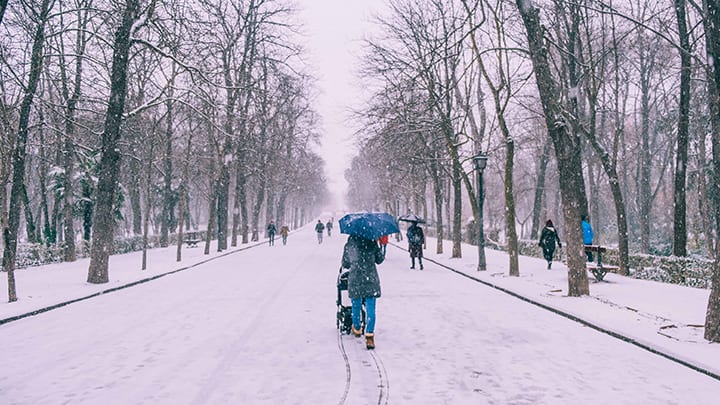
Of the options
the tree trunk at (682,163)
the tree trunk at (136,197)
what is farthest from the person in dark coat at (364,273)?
the tree trunk at (136,197)

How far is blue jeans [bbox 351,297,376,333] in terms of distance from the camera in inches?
295

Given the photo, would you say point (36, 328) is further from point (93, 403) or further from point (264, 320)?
point (93, 403)

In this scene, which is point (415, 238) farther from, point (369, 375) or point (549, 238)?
point (369, 375)

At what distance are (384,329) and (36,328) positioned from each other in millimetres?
5781

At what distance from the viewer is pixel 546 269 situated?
19.4 meters

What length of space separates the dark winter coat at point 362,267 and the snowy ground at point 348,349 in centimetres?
77

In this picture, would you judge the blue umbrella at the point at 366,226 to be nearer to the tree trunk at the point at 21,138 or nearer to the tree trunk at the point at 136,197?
the tree trunk at the point at 21,138

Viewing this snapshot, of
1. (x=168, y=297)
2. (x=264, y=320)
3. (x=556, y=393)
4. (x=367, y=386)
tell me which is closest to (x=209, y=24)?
(x=168, y=297)

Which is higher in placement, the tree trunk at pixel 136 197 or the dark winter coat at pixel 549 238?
the tree trunk at pixel 136 197

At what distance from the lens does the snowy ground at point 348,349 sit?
5.48 m

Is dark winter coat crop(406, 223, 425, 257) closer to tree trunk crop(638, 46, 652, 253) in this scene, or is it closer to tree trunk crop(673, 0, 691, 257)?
tree trunk crop(673, 0, 691, 257)

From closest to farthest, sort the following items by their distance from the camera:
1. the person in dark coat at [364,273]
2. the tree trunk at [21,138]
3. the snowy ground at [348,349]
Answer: the snowy ground at [348,349]
the person in dark coat at [364,273]
the tree trunk at [21,138]

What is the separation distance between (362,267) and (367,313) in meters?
0.65

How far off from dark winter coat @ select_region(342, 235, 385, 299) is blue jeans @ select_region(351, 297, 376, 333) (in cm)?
13
